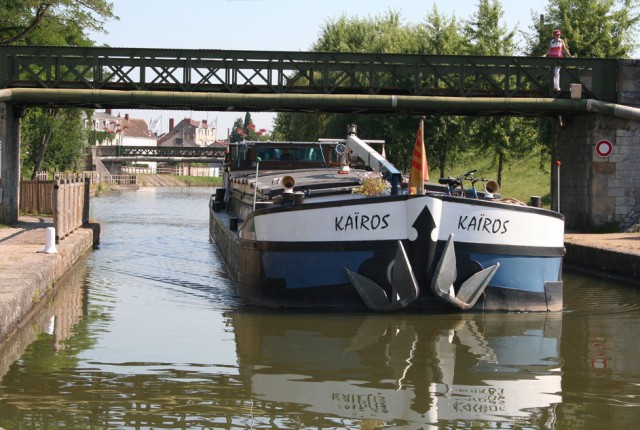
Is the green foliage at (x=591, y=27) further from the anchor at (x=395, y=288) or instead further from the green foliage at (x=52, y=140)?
the anchor at (x=395, y=288)

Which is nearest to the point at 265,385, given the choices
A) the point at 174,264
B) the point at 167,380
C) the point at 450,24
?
the point at 167,380

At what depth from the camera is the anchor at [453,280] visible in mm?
12867

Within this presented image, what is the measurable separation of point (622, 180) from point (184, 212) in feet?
78.9

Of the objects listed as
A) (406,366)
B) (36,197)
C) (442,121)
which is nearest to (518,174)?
(442,121)

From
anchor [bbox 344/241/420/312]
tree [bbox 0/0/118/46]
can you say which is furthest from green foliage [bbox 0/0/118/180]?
anchor [bbox 344/241/420/312]

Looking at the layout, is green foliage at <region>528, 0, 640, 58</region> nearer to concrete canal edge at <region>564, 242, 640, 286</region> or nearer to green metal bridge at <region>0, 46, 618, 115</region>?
green metal bridge at <region>0, 46, 618, 115</region>

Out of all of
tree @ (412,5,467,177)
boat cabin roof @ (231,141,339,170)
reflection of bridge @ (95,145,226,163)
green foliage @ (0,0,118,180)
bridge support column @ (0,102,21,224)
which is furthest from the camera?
reflection of bridge @ (95,145,226,163)

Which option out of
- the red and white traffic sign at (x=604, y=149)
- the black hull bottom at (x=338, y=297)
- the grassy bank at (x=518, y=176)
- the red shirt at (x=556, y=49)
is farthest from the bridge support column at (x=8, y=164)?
the grassy bank at (x=518, y=176)

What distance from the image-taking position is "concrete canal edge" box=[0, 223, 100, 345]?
11.6 meters

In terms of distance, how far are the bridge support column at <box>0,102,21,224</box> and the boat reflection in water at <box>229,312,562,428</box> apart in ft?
39.9

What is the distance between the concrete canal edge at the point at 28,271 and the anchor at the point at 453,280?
479cm

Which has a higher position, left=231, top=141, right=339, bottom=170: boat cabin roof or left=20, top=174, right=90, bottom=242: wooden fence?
left=231, top=141, right=339, bottom=170: boat cabin roof

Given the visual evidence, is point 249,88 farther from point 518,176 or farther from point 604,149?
point 518,176

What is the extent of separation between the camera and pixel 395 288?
42.7 feet
